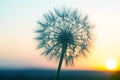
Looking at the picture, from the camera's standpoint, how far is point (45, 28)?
208 feet

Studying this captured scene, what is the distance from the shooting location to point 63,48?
64062 mm

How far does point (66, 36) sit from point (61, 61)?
3474 millimetres

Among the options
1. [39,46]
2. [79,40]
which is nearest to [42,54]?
[39,46]

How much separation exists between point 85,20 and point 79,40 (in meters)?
3.08

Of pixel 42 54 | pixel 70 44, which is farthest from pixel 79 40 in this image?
pixel 42 54

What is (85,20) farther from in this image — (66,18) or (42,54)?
(42,54)

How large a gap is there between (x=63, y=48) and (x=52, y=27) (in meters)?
3.32

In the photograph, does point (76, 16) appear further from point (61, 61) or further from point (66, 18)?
point (61, 61)

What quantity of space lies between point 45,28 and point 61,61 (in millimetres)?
4994

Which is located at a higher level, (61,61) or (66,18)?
(66,18)

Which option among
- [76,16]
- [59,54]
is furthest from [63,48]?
[76,16]

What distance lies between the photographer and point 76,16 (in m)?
62.2

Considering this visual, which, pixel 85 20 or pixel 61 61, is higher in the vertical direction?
pixel 85 20

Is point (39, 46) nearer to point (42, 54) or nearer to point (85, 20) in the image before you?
point (42, 54)
